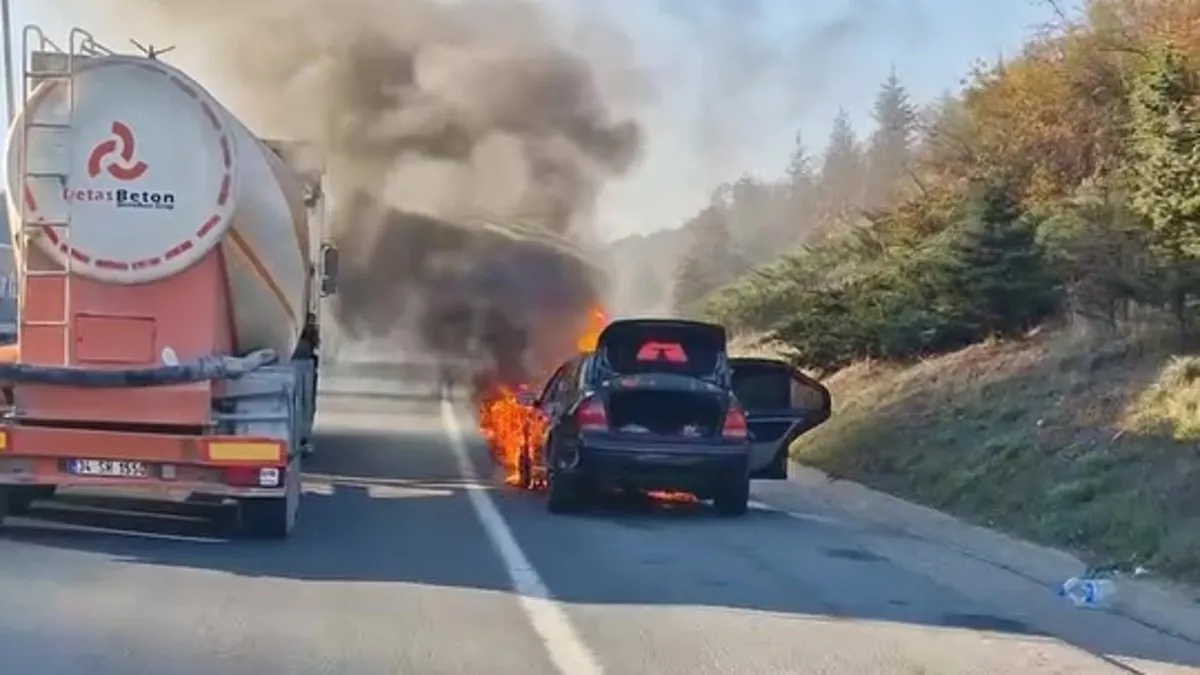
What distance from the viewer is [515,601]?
455 inches

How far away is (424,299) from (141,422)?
56.4 feet

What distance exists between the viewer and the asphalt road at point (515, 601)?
9609mm

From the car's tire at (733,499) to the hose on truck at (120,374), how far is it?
5647mm

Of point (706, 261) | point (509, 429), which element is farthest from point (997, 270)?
point (706, 261)

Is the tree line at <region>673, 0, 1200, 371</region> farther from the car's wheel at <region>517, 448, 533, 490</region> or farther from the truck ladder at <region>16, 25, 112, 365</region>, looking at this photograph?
the truck ladder at <region>16, 25, 112, 365</region>

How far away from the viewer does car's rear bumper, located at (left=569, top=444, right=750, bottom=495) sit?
17.5m

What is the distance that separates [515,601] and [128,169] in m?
4.86

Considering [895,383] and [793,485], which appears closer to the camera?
[793,485]

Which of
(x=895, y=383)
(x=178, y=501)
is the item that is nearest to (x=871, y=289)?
(x=895, y=383)

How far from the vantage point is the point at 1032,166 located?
29578mm

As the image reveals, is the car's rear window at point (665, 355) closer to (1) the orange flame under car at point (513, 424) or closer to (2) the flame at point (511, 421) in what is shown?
(1) the orange flame under car at point (513, 424)

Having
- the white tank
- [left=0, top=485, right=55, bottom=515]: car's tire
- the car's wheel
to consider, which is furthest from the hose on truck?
the car's wheel

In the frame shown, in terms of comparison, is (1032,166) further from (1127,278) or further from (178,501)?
(178,501)

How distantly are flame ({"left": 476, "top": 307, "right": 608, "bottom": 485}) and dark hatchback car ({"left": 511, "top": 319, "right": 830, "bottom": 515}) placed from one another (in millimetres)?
795
